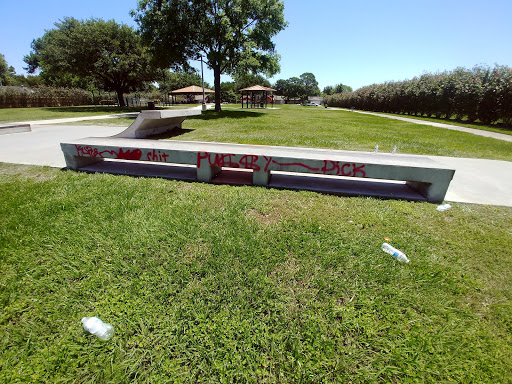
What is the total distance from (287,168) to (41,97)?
1507 inches

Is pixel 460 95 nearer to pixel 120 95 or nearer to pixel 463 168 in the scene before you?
pixel 463 168

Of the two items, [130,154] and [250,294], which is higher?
[130,154]

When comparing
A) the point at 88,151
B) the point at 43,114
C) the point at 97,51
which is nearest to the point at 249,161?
the point at 88,151

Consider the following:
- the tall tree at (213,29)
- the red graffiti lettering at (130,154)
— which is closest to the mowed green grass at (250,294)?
the red graffiti lettering at (130,154)

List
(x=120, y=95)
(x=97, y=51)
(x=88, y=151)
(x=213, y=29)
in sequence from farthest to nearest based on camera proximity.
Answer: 1. (x=120, y=95)
2. (x=97, y=51)
3. (x=213, y=29)
4. (x=88, y=151)

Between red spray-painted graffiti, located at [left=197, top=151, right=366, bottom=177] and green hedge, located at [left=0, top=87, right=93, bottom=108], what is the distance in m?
35.6

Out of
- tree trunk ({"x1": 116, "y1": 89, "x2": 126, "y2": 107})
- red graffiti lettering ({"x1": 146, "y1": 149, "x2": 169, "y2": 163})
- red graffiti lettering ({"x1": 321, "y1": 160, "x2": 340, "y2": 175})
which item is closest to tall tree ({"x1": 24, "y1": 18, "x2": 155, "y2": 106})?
tree trunk ({"x1": 116, "y1": 89, "x2": 126, "y2": 107})

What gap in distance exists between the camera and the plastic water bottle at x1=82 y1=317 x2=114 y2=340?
1.73m

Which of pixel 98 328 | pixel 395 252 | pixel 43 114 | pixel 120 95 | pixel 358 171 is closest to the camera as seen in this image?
pixel 98 328

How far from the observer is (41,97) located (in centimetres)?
2933

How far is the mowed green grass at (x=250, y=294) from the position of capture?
5.23ft

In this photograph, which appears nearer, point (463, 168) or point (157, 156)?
point (157, 156)

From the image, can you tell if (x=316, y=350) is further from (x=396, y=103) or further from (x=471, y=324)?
(x=396, y=103)

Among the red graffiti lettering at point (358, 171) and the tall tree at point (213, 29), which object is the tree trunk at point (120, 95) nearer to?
the tall tree at point (213, 29)
